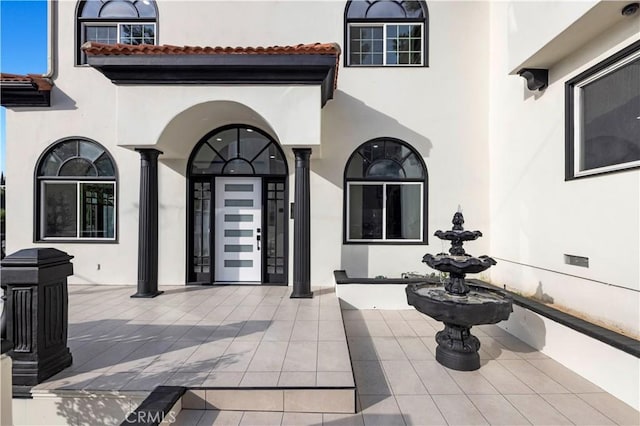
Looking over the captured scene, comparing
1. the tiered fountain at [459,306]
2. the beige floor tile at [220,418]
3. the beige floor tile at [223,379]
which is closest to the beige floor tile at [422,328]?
the tiered fountain at [459,306]

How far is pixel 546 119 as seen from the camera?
4906mm

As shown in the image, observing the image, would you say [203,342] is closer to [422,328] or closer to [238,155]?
[422,328]

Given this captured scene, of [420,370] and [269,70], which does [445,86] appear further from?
[420,370]

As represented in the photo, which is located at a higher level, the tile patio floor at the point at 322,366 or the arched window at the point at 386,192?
the arched window at the point at 386,192

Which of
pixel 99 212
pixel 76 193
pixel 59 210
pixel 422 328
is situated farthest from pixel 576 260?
pixel 59 210

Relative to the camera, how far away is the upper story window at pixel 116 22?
22.4 feet

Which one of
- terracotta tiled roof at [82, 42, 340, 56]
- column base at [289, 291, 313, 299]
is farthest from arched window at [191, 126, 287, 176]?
column base at [289, 291, 313, 299]

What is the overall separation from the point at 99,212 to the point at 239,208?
279 centimetres

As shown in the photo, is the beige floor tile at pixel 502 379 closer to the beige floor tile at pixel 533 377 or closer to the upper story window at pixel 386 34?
the beige floor tile at pixel 533 377

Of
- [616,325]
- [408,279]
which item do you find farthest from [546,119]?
[408,279]

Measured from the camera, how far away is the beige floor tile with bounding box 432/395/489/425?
2.80 m

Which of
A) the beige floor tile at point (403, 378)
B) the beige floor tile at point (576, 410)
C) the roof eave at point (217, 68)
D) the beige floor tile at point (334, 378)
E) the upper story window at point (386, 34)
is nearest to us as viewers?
the beige floor tile at point (576, 410)

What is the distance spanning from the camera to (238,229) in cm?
698

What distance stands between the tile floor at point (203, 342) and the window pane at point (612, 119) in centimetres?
374
